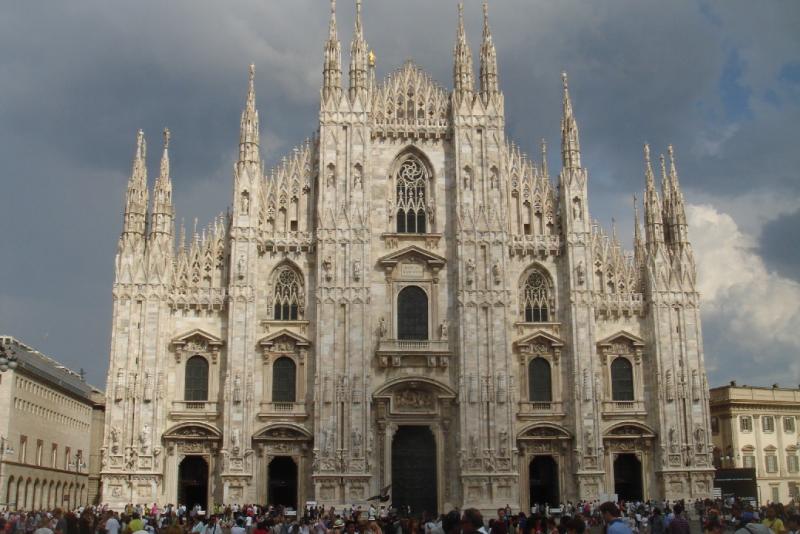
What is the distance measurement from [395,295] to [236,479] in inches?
463

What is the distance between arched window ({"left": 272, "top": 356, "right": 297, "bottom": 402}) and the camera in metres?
47.0

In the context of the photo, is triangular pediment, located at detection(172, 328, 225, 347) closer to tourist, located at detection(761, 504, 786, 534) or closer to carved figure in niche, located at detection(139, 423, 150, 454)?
carved figure in niche, located at detection(139, 423, 150, 454)

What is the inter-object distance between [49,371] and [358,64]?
31.2 meters

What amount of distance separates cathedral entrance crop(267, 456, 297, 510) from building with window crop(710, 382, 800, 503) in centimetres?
3233

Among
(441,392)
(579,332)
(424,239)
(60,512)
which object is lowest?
(60,512)

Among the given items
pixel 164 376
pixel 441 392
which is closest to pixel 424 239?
pixel 441 392

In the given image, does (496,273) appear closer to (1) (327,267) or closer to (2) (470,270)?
(2) (470,270)

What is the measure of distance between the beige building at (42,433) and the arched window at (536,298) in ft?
83.6

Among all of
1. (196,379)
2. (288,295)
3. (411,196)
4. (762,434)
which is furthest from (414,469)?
(762,434)

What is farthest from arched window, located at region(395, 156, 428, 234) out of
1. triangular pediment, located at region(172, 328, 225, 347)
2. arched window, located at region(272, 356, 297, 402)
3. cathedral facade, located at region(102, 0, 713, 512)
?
triangular pediment, located at region(172, 328, 225, 347)

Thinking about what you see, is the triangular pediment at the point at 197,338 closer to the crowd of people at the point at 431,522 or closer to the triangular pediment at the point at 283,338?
the triangular pediment at the point at 283,338

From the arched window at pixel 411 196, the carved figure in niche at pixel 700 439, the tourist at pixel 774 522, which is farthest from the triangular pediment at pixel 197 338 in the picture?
the tourist at pixel 774 522

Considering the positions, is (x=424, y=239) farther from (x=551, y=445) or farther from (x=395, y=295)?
(x=551, y=445)

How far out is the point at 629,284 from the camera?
49781 millimetres
